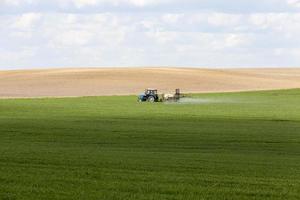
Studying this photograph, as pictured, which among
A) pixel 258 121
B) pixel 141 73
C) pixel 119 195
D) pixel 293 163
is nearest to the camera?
pixel 119 195

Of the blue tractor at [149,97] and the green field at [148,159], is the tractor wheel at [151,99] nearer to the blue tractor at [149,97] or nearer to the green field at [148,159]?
the blue tractor at [149,97]

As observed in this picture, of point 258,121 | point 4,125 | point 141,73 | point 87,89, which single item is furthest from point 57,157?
point 141,73

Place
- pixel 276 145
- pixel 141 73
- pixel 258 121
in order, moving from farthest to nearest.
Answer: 1. pixel 141 73
2. pixel 258 121
3. pixel 276 145

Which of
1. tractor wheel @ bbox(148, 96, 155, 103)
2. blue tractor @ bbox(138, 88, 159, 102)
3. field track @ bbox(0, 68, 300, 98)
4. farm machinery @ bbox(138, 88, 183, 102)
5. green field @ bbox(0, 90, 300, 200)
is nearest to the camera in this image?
green field @ bbox(0, 90, 300, 200)

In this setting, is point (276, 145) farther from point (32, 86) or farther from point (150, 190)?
point (32, 86)

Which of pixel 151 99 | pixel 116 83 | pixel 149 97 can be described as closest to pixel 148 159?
pixel 151 99

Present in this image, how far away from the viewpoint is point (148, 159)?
77.0 ft

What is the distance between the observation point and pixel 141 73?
379 ft

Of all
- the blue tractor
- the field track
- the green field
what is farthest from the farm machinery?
the green field

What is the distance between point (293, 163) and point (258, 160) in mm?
1238

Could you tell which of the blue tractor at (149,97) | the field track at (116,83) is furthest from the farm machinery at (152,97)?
the field track at (116,83)

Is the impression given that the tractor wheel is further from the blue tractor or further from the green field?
the green field

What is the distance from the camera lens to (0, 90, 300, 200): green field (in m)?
17.2

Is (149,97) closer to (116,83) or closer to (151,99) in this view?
(151,99)
